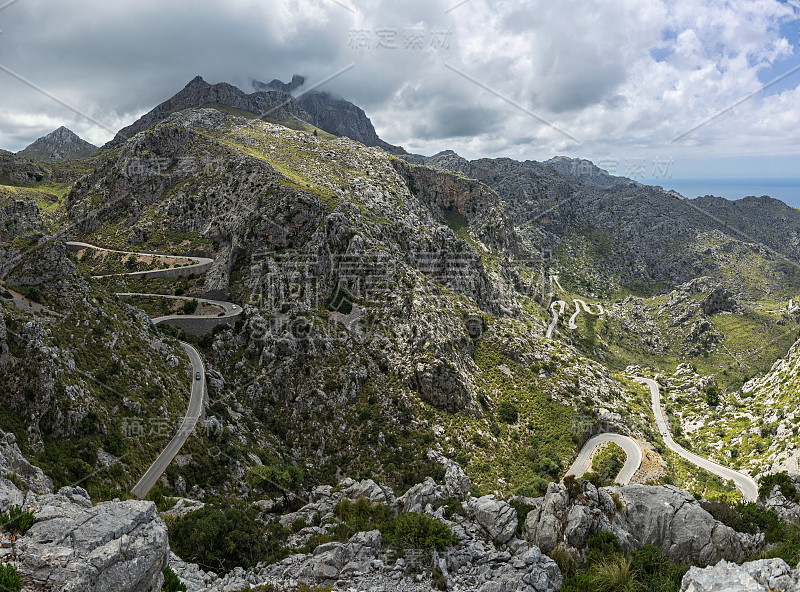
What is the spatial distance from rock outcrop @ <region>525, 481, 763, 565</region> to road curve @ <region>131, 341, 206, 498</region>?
34101 mm

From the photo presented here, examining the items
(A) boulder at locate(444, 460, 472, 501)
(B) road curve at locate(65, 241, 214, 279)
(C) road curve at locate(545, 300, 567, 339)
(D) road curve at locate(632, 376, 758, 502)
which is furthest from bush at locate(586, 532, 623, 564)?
(C) road curve at locate(545, 300, 567, 339)

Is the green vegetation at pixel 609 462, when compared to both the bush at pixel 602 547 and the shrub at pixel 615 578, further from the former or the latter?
the shrub at pixel 615 578

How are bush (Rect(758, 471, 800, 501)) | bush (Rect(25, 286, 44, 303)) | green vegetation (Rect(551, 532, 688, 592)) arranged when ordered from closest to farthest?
green vegetation (Rect(551, 532, 688, 592)) → bush (Rect(758, 471, 800, 501)) → bush (Rect(25, 286, 44, 303))

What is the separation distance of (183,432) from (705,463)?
355 ft

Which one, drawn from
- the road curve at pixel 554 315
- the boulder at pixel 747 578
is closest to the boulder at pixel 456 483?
the boulder at pixel 747 578

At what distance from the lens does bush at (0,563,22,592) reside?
40.3 ft

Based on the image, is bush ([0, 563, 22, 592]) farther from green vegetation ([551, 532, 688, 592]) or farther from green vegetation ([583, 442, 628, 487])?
green vegetation ([583, 442, 628, 487])

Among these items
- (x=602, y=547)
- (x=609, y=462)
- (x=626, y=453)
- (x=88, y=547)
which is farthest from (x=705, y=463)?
(x=88, y=547)

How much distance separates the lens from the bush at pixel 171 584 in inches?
722

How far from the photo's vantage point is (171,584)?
18.5 metres

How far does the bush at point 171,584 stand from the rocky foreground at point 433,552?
21.6 inches

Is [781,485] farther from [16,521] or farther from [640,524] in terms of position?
[16,521]

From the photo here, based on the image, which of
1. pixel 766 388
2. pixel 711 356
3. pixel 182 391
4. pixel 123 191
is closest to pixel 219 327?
pixel 182 391

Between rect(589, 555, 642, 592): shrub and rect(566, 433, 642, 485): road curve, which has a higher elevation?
rect(589, 555, 642, 592): shrub
